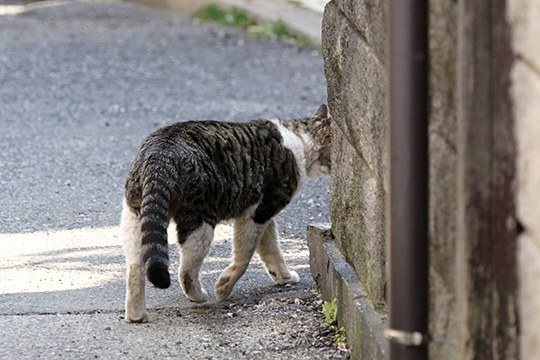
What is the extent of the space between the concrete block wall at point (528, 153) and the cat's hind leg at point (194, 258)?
2.76 meters

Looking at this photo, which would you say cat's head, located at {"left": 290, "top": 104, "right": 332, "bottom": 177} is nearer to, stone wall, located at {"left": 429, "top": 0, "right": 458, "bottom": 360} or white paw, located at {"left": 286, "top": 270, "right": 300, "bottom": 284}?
white paw, located at {"left": 286, "top": 270, "right": 300, "bottom": 284}

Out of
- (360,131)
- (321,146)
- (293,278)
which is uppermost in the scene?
(360,131)

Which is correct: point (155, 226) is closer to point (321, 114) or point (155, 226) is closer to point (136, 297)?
point (136, 297)

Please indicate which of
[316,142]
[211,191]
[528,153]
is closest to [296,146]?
[316,142]

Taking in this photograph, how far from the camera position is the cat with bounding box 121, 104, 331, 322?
504 cm

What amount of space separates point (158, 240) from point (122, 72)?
745 centimetres

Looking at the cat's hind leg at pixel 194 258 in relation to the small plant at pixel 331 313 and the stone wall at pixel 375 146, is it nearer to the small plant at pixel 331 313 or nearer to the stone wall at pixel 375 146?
the stone wall at pixel 375 146

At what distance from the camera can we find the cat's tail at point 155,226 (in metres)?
4.66

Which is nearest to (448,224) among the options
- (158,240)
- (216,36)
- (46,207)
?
(158,240)

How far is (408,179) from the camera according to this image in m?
3.13

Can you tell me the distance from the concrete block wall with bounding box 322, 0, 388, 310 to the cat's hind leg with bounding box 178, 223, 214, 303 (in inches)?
25.5

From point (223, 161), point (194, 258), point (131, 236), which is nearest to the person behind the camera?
point (131, 236)

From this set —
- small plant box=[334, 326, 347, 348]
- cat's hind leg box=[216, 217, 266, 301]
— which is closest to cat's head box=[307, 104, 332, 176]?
cat's hind leg box=[216, 217, 266, 301]

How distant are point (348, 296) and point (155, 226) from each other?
928mm
